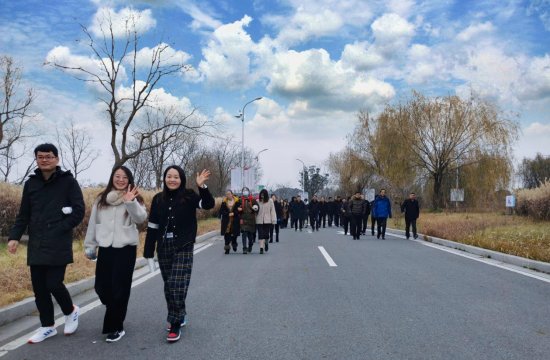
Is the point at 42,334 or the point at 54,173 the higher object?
the point at 54,173

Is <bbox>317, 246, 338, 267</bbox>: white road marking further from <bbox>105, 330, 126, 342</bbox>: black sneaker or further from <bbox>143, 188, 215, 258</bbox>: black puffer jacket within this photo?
<bbox>105, 330, 126, 342</bbox>: black sneaker

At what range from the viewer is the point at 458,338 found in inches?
196

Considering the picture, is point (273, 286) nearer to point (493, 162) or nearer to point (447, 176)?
point (493, 162)

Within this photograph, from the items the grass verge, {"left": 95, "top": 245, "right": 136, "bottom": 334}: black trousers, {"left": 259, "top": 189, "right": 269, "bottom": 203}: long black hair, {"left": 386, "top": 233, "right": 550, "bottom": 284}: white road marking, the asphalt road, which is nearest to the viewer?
the asphalt road

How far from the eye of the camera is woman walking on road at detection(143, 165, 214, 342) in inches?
201

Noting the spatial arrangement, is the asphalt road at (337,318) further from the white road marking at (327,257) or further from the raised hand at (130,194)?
the raised hand at (130,194)

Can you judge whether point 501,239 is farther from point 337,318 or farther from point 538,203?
point 538,203

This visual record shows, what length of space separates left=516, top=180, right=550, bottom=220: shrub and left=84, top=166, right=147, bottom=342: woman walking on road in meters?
22.5

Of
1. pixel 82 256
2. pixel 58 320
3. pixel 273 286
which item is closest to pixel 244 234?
pixel 82 256

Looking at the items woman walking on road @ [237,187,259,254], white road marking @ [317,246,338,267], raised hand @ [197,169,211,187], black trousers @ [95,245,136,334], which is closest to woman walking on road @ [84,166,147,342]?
black trousers @ [95,245,136,334]

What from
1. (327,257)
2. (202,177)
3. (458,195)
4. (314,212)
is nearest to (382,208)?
(327,257)

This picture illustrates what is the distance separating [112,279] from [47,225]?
2.56 feet

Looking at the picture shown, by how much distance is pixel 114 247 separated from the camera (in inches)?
197

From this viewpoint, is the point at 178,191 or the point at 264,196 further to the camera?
the point at 264,196
